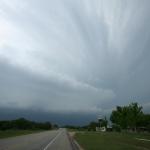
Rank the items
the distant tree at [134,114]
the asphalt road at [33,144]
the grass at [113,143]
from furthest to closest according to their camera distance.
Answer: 1. the distant tree at [134,114]
2. the grass at [113,143]
3. the asphalt road at [33,144]

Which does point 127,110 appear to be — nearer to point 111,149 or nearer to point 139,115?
point 139,115

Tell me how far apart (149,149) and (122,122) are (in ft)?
242

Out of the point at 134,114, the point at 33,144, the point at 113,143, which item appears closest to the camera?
the point at 33,144

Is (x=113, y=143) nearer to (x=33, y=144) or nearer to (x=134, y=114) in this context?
(x=33, y=144)

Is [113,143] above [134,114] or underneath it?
underneath

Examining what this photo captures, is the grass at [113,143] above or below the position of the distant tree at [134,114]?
below

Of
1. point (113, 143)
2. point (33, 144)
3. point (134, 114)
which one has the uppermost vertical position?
point (134, 114)

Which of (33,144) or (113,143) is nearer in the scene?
(33,144)

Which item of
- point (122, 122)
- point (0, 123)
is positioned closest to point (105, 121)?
point (0, 123)

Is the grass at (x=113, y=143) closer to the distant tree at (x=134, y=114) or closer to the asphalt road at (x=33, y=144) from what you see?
the asphalt road at (x=33, y=144)

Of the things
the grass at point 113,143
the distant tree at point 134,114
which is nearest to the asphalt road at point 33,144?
the grass at point 113,143

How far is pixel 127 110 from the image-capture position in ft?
335

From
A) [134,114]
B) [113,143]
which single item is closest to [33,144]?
[113,143]

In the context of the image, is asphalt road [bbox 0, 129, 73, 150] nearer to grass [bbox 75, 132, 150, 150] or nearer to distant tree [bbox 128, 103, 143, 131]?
grass [bbox 75, 132, 150, 150]
